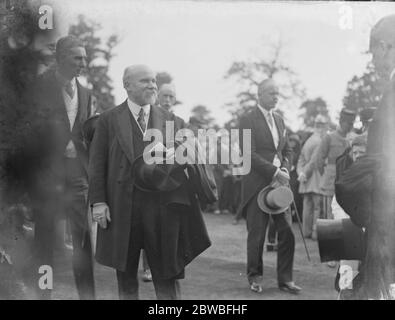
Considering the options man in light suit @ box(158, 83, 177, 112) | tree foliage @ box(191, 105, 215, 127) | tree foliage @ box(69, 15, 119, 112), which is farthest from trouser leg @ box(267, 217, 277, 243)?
tree foliage @ box(69, 15, 119, 112)

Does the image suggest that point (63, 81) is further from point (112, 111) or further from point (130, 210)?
point (130, 210)

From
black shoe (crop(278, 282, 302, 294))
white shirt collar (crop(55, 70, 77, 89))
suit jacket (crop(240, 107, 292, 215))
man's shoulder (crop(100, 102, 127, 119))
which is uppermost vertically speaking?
white shirt collar (crop(55, 70, 77, 89))

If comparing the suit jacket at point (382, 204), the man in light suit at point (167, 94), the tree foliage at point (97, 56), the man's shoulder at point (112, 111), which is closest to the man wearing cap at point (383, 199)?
the suit jacket at point (382, 204)

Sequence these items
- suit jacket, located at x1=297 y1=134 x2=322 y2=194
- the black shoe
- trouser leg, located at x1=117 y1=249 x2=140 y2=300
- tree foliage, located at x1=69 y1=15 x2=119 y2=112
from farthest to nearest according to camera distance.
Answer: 1. suit jacket, located at x1=297 y1=134 x2=322 y2=194
2. the black shoe
3. tree foliage, located at x1=69 y1=15 x2=119 y2=112
4. trouser leg, located at x1=117 y1=249 x2=140 y2=300

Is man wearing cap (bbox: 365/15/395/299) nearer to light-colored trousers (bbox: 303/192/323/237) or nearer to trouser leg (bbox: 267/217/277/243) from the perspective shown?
light-colored trousers (bbox: 303/192/323/237)

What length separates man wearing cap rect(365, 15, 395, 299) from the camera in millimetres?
4250

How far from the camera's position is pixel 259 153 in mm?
4527

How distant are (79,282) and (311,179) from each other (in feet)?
5.92

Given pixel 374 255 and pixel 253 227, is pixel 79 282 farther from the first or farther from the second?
pixel 374 255

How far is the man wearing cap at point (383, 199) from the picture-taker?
4.25 meters

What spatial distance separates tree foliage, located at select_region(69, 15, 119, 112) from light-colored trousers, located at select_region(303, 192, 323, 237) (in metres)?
1.54

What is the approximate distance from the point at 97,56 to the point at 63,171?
820mm

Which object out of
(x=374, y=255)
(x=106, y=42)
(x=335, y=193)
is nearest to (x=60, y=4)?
(x=106, y=42)

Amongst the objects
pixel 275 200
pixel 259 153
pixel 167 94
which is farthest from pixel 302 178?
pixel 167 94
